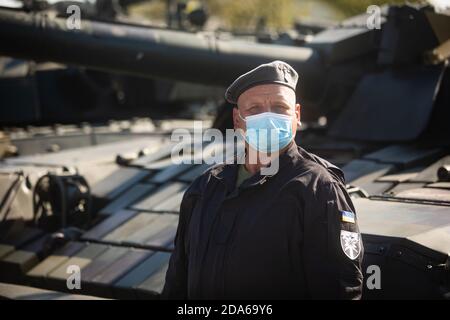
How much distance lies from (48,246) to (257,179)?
269cm

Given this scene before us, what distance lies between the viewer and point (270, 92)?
10.0 ft

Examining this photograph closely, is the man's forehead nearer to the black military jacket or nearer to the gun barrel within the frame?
the black military jacket

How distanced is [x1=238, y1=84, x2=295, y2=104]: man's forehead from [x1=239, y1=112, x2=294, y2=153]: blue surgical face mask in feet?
0.26

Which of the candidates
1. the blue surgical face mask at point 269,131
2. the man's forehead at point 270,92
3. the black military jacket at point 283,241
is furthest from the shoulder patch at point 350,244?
the man's forehead at point 270,92

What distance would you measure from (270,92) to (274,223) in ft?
1.89

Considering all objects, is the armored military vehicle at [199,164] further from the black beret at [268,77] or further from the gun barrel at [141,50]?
the black beret at [268,77]

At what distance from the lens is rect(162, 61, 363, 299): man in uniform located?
2773mm

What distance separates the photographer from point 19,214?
539cm

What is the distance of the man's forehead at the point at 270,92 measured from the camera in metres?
3.04

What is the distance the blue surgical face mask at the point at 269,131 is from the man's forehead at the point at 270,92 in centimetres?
8

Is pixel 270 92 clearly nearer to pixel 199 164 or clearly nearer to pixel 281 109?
pixel 281 109

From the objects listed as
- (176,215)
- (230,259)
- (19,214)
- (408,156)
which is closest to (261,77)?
(230,259)

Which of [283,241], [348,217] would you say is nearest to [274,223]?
[283,241]
